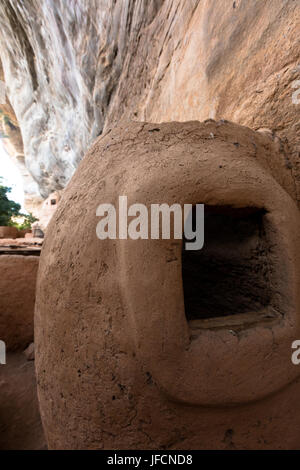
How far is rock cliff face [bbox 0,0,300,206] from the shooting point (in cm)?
118

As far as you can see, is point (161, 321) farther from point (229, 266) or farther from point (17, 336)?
point (17, 336)

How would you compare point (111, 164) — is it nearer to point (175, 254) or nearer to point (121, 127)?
point (121, 127)

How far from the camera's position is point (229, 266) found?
115 centimetres

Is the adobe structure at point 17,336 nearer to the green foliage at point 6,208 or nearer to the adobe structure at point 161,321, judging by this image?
the adobe structure at point 161,321

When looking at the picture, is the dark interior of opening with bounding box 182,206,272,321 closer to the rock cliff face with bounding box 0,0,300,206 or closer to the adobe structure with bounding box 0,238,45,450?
the rock cliff face with bounding box 0,0,300,206

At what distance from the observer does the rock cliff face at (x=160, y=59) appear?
1176 mm

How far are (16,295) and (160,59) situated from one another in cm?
296

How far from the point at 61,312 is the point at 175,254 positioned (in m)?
0.40

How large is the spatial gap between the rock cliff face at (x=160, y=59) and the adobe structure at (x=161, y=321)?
434mm

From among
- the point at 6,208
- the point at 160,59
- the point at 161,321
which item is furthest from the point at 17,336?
the point at 6,208

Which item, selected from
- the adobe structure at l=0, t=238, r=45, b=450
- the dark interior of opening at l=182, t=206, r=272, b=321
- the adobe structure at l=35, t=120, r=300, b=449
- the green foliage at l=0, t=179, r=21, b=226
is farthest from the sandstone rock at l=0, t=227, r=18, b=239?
the adobe structure at l=35, t=120, r=300, b=449

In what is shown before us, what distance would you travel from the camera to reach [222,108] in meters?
1.50

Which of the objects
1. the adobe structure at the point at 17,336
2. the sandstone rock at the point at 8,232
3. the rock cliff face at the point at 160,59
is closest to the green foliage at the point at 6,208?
the sandstone rock at the point at 8,232

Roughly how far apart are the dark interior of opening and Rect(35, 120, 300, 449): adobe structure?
0.04 ft
